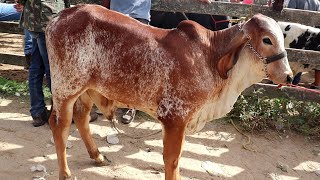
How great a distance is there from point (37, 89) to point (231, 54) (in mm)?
2663

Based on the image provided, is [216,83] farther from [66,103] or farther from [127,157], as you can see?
[127,157]

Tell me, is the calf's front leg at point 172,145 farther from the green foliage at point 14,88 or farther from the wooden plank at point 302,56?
the green foliage at point 14,88

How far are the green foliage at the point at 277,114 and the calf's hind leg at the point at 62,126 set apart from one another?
2.44 metres

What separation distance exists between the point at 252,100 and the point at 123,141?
187 cm

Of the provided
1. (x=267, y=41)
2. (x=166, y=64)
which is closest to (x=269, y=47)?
(x=267, y=41)

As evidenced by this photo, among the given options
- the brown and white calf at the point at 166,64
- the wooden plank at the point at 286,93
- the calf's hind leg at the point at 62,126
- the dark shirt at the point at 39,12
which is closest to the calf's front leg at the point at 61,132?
the calf's hind leg at the point at 62,126

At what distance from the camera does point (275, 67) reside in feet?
10.1

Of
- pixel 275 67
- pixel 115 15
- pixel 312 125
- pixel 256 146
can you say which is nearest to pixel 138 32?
pixel 115 15

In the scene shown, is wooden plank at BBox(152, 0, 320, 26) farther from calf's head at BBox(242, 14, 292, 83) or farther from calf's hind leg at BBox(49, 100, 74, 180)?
calf's hind leg at BBox(49, 100, 74, 180)

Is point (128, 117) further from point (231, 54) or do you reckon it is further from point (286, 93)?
point (231, 54)

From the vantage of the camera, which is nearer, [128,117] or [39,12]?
[39,12]

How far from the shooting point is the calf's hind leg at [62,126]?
11.8ft

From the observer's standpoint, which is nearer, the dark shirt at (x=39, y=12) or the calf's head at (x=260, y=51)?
the calf's head at (x=260, y=51)

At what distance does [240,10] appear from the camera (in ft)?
16.9
